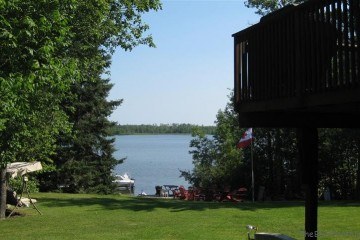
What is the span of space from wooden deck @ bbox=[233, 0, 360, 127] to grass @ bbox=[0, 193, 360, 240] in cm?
472

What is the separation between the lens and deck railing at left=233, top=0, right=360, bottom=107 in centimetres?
607

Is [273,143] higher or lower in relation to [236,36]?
lower

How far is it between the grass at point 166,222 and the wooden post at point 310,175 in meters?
4.14

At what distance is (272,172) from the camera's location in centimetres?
3031

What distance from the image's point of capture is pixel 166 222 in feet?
48.2

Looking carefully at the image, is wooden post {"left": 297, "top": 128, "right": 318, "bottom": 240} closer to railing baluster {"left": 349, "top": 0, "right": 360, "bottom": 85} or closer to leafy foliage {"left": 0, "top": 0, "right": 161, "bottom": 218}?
railing baluster {"left": 349, "top": 0, "right": 360, "bottom": 85}

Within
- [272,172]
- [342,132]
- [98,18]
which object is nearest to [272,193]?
[272,172]

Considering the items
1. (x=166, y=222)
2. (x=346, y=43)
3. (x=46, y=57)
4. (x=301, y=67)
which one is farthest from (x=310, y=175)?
(x=166, y=222)

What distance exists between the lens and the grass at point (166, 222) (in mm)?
12539

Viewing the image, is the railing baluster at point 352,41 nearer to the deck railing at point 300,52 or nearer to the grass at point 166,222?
the deck railing at point 300,52

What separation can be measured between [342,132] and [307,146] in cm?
1852

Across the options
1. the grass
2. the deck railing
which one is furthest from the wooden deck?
the grass

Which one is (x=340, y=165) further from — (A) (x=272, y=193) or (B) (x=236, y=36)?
(B) (x=236, y=36)

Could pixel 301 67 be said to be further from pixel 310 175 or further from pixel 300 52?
pixel 310 175
